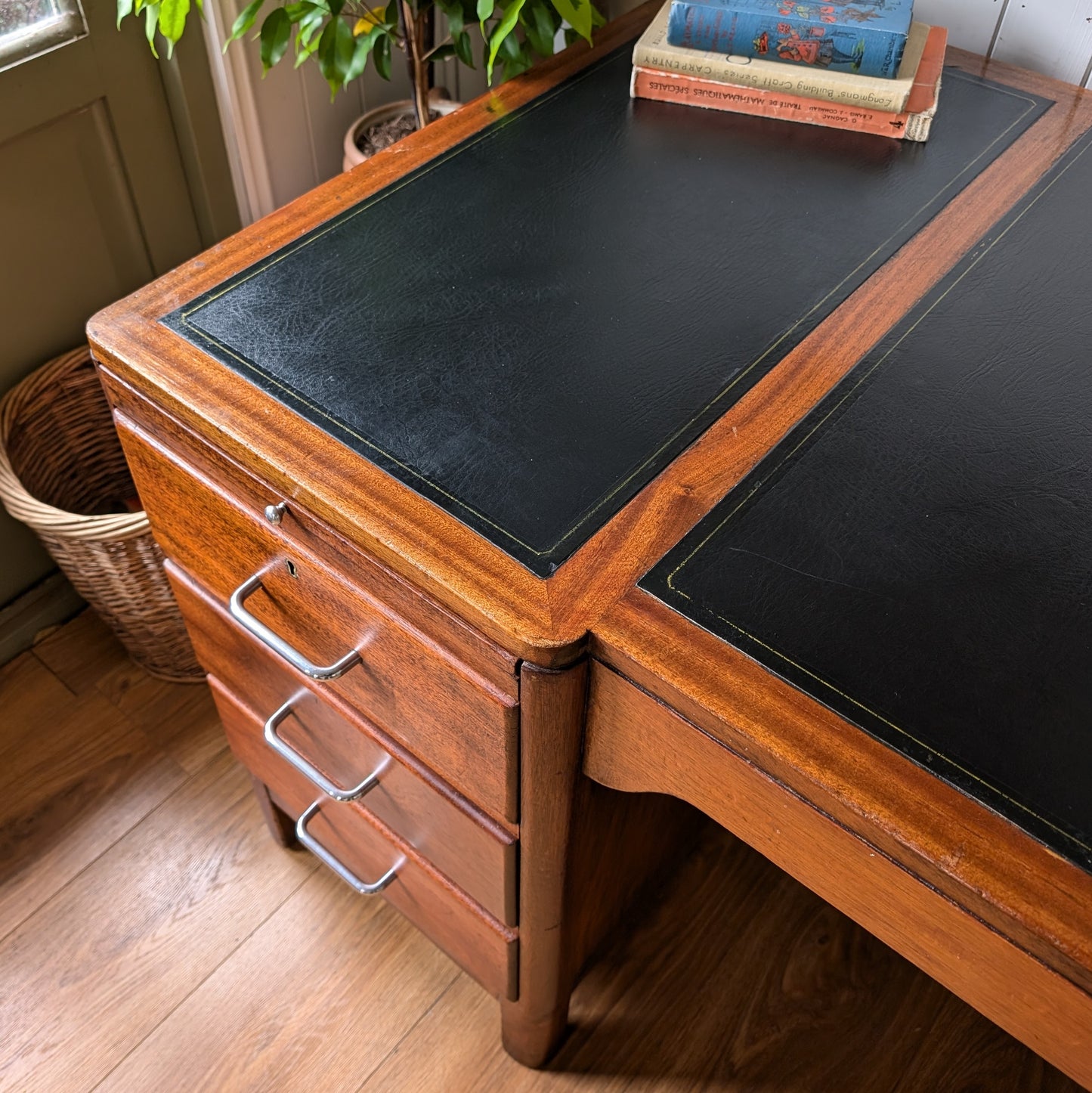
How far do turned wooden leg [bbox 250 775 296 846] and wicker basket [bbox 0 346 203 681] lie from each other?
257 mm

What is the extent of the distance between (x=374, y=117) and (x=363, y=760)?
2.95ft

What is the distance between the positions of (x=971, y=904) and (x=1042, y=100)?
80 centimetres

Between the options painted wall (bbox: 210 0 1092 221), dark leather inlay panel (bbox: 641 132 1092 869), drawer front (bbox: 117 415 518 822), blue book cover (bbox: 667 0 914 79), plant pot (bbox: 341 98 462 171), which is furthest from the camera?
plant pot (bbox: 341 98 462 171)

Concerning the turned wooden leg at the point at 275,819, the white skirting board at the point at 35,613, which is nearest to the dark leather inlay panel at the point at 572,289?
the turned wooden leg at the point at 275,819

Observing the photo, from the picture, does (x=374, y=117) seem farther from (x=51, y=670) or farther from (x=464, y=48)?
(x=51, y=670)

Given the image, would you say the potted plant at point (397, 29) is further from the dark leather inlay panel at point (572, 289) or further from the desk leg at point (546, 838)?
the desk leg at point (546, 838)

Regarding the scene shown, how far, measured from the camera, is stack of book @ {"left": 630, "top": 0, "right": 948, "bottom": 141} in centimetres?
92

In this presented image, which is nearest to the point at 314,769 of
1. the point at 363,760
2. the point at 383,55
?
the point at 363,760

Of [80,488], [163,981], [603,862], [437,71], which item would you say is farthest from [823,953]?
[437,71]

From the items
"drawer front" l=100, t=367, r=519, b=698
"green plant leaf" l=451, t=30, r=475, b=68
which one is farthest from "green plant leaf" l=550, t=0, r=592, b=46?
"drawer front" l=100, t=367, r=519, b=698

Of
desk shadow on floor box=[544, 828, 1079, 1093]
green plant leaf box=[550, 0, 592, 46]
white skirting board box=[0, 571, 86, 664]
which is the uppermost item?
green plant leaf box=[550, 0, 592, 46]

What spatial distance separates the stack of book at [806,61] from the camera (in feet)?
3.02

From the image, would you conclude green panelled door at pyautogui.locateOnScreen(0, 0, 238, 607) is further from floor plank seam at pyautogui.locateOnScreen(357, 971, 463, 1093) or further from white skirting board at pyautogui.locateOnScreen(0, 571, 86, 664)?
floor plank seam at pyautogui.locateOnScreen(357, 971, 463, 1093)

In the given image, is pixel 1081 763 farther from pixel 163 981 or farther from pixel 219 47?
pixel 219 47
